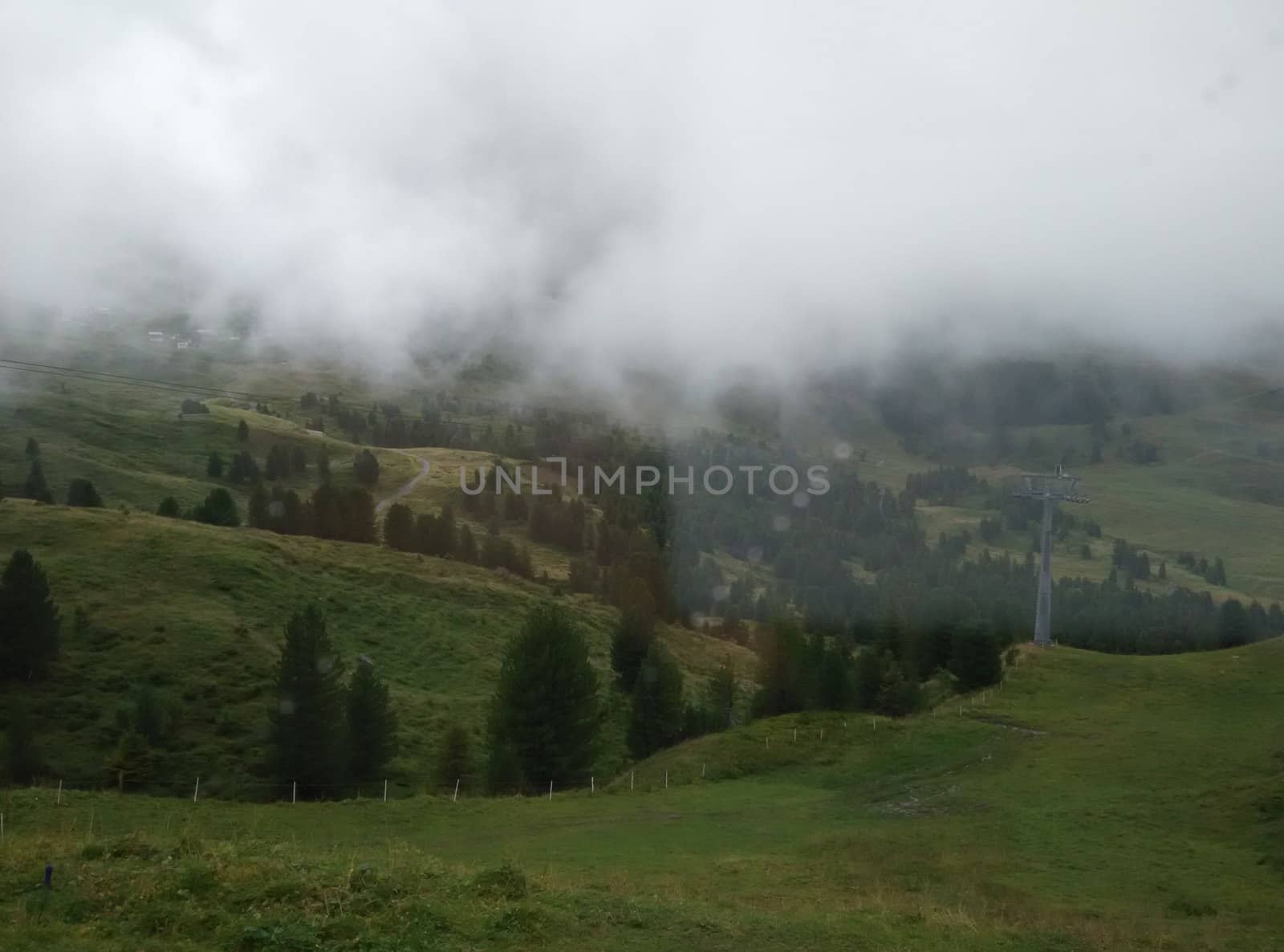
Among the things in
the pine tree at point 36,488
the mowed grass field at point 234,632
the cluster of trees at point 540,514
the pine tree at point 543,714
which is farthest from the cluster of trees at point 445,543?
the pine tree at point 543,714

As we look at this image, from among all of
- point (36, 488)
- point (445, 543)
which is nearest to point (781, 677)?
point (445, 543)

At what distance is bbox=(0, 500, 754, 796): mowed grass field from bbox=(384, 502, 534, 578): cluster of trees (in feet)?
43.8

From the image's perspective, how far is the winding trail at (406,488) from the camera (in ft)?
476

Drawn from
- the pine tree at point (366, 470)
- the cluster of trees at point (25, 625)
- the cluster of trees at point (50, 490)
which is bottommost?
the cluster of trees at point (25, 625)

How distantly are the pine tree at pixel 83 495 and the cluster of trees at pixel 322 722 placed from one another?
201 ft

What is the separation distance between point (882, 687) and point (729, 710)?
1063cm

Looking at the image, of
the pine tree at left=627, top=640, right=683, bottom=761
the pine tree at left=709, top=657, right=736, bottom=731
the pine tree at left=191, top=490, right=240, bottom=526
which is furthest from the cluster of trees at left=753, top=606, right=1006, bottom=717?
the pine tree at left=191, top=490, right=240, bottom=526

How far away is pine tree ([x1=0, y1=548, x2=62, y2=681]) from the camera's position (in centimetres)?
5319

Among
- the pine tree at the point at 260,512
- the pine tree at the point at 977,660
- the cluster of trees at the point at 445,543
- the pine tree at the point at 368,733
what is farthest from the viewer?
the cluster of trees at the point at 445,543

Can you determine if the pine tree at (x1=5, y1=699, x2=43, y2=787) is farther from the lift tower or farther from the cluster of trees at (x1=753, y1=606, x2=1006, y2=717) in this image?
the lift tower

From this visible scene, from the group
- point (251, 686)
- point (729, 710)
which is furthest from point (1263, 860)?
point (251, 686)

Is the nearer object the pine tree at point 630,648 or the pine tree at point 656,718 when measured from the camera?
the pine tree at point 656,718

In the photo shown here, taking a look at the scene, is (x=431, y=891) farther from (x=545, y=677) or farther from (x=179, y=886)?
(x=545, y=677)

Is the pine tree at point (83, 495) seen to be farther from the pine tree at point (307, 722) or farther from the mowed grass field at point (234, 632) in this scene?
the pine tree at point (307, 722)
